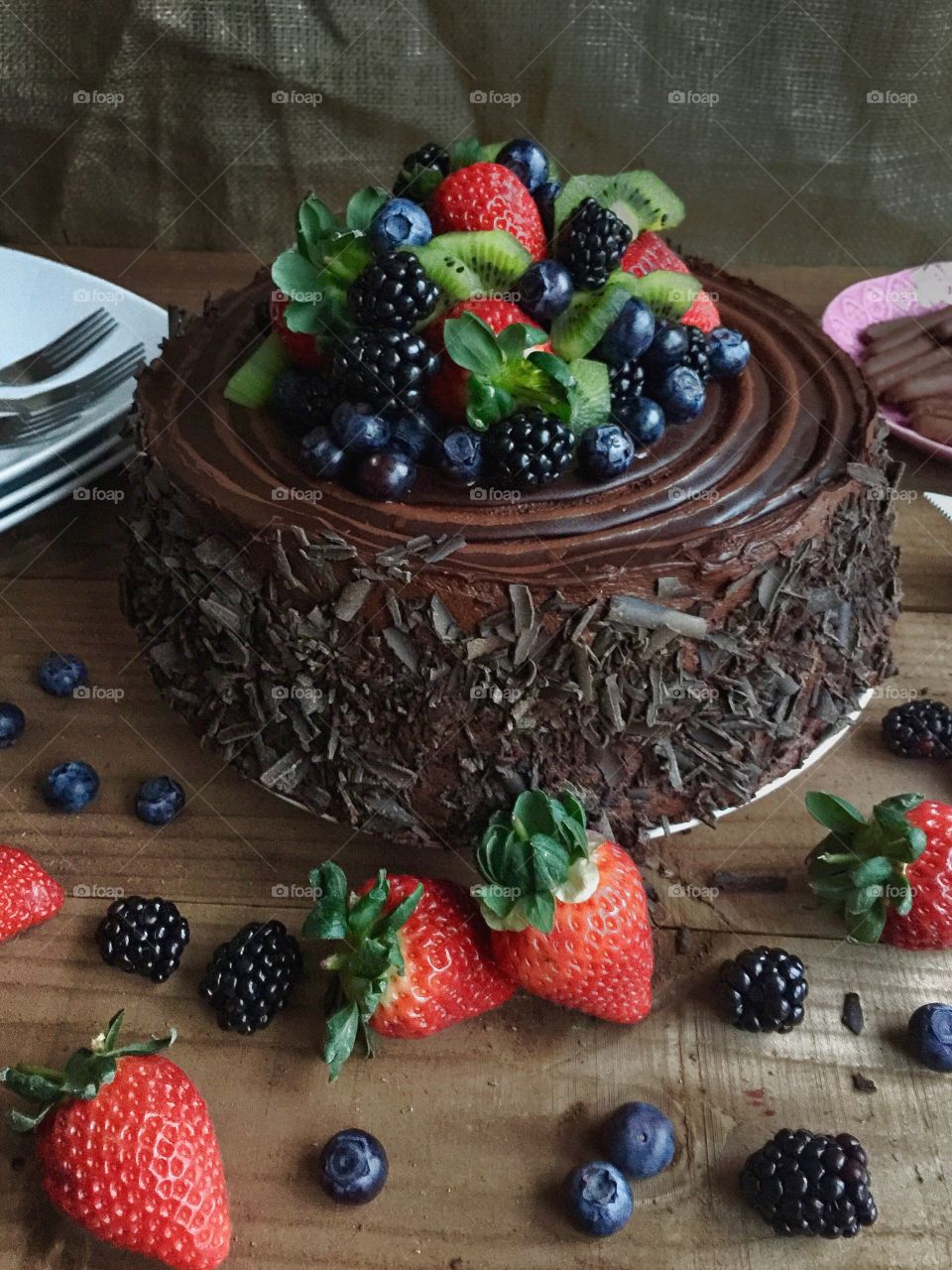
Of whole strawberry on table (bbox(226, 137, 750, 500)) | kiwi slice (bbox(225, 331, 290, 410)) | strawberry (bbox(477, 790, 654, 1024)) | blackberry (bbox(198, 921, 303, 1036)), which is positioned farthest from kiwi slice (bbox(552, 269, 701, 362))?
blackberry (bbox(198, 921, 303, 1036))

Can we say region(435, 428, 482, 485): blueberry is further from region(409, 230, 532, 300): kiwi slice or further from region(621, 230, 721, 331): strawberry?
region(621, 230, 721, 331): strawberry

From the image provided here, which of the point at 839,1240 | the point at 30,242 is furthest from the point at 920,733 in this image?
the point at 30,242

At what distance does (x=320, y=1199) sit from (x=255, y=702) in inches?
22.7

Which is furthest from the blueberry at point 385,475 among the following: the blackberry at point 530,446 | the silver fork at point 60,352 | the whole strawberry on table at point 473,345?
the silver fork at point 60,352

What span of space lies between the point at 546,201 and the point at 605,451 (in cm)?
43

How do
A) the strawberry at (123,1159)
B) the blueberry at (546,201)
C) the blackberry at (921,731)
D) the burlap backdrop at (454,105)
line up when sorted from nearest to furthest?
1. the strawberry at (123,1159)
2. the blueberry at (546,201)
3. the blackberry at (921,731)
4. the burlap backdrop at (454,105)

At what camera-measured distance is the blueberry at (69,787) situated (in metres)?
1.63

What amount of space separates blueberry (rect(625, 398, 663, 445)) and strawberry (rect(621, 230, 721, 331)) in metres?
0.17

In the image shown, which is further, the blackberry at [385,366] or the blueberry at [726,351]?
the blueberry at [726,351]

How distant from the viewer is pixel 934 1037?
1368 mm

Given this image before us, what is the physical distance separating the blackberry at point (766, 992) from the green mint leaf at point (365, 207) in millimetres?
1005

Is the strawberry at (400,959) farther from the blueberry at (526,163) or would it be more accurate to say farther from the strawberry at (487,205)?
the blueberry at (526,163)

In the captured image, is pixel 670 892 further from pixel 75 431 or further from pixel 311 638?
pixel 75 431

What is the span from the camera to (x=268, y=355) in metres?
1.54
